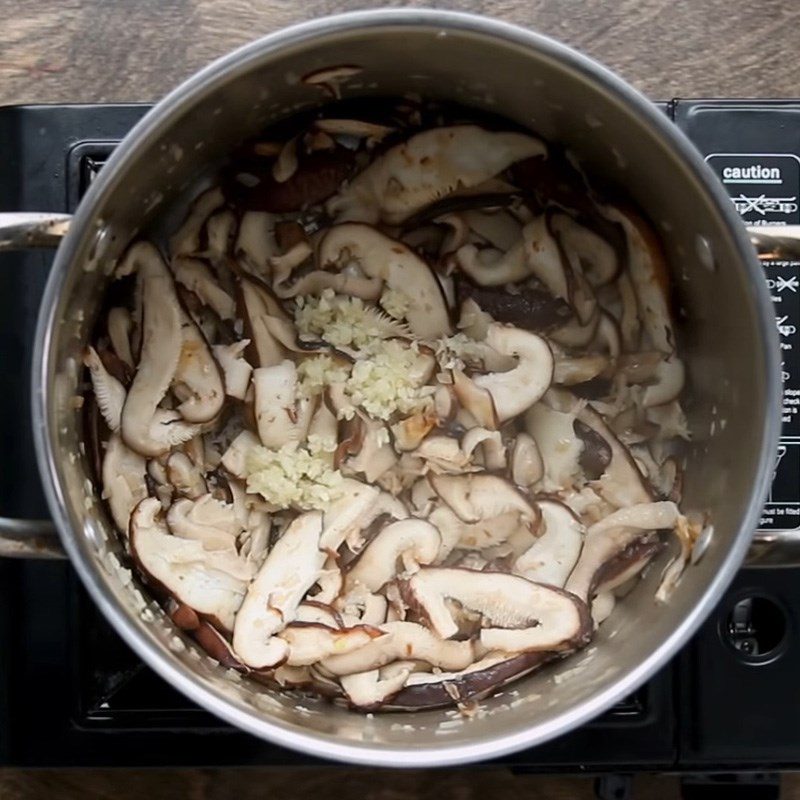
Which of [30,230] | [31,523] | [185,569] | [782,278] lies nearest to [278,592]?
[185,569]

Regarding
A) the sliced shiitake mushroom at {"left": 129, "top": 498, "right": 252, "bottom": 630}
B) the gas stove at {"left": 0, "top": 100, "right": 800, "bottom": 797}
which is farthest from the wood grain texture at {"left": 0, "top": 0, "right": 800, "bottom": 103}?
the sliced shiitake mushroom at {"left": 129, "top": 498, "right": 252, "bottom": 630}

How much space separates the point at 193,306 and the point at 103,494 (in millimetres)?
146

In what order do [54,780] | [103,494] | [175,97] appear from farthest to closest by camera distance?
[54,780] → [103,494] → [175,97]

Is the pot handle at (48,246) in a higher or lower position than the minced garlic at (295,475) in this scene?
higher

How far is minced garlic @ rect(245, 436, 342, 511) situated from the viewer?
815 mm

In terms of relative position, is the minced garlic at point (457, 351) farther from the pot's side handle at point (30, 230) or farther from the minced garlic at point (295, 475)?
the pot's side handle at point (30, 230)

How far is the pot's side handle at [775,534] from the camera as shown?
0.68 m

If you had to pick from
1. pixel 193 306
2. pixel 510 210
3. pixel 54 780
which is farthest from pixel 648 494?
pixel 54 780

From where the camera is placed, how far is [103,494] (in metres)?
0.78

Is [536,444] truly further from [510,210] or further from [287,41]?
[287,41]

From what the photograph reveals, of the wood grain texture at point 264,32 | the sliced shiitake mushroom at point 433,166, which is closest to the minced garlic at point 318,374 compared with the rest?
the sliced shiitake mushroom at point 433,166

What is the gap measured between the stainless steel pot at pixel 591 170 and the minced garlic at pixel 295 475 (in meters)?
0.11

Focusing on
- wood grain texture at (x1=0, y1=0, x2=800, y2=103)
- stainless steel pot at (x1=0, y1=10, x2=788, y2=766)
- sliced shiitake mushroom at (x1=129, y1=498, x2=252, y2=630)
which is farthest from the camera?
wood grain texture at (x1=0, y1=0, x2=800, y2=103)

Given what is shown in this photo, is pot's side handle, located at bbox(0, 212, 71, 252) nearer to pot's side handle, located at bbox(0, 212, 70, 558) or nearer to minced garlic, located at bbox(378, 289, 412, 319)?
pot's side handle, located at bbox(0, 212, 70, 558)
